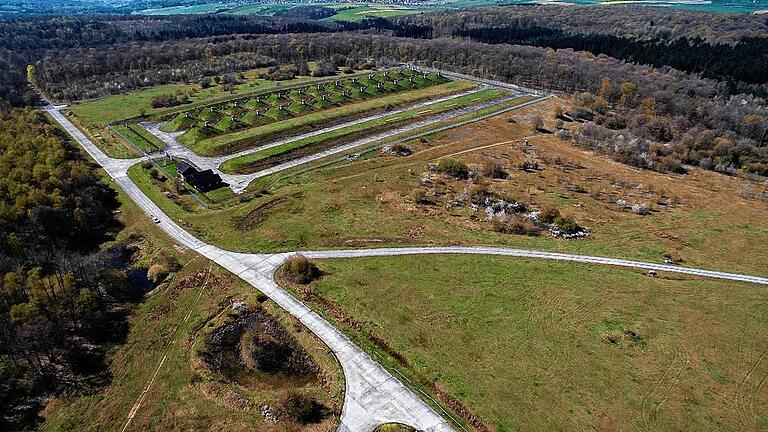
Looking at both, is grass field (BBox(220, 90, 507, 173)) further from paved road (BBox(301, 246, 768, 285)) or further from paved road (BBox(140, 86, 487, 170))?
paved road (BBox(301, 246, 768, 285))

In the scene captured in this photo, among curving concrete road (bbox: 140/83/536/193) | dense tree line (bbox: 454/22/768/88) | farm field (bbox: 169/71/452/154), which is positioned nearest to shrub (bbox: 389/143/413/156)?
curving concrete road (bbox: 140/83/536/193)

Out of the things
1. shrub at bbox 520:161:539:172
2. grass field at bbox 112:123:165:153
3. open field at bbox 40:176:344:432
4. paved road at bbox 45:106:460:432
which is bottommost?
shrub at bbox 520:161:539:172

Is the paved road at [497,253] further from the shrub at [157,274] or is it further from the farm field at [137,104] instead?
the farm field at [137,104]

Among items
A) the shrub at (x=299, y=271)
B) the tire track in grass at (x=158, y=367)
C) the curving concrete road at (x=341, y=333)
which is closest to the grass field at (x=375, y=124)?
the curving concrete road at (x=341, y=333)

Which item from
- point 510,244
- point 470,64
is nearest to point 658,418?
point 510,244

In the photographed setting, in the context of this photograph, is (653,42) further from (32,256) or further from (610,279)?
(32,256)

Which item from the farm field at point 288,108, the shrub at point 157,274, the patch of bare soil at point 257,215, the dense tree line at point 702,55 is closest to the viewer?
the shrub at point 157,274
